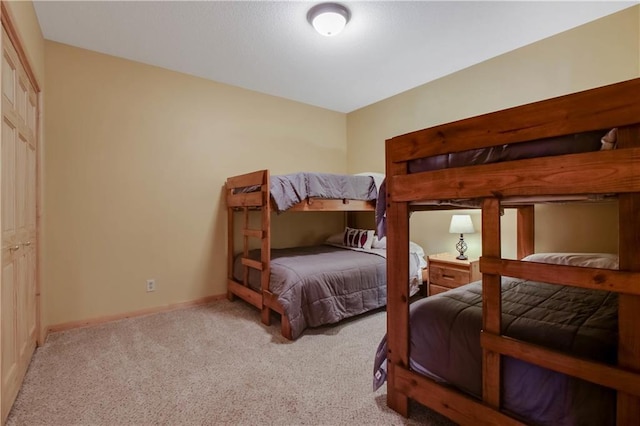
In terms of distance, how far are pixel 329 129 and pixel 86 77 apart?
2799 mm

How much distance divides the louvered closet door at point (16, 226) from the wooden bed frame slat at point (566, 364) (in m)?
2.15

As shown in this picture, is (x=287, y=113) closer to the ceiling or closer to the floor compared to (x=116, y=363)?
closer to the ceiling

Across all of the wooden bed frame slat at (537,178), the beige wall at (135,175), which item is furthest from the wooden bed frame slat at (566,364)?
the beige wall at (135,175)

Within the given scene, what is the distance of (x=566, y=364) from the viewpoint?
37.7 inches

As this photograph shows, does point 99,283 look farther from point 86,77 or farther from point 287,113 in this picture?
point 287,113

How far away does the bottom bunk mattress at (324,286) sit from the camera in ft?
7.77

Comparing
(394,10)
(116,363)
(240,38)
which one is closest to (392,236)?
(394,10)

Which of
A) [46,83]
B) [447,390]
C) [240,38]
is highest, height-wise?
[240,38]

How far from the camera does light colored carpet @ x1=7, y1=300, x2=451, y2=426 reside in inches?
58.5

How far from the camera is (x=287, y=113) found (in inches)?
156

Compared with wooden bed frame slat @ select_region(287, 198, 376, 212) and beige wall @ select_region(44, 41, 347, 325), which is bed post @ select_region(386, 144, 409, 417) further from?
beige wall @ select_region(44, 41, 347, 325)

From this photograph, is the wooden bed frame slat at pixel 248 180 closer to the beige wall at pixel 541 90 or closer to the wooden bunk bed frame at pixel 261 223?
the wooden bunk bed frame at pixel 261 223

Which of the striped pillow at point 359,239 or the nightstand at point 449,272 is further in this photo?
the striped pillow at point 359,239

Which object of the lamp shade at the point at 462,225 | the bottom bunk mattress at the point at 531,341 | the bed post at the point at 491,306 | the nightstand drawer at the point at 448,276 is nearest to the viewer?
the bottom bunk mattress at the point at 531,341
